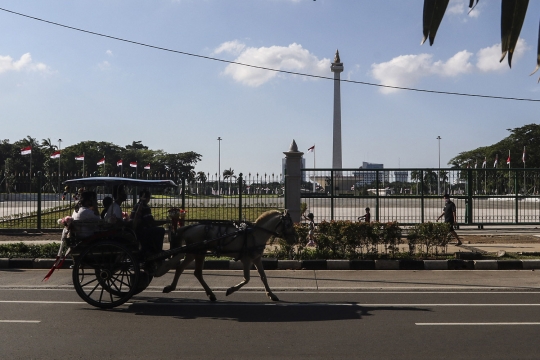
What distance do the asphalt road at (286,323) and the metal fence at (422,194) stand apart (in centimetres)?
770

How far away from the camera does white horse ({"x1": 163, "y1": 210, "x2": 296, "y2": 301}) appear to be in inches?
324

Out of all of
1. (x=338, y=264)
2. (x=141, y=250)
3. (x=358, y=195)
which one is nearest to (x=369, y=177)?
(x=358, y=195)

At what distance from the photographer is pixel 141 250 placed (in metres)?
8.04

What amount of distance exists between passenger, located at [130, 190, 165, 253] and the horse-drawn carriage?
0.21ft

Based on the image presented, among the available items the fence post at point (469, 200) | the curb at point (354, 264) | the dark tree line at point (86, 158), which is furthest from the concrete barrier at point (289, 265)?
the dark tree line at point (86, 158)

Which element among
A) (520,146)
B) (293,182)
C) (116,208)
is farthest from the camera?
(520,146)

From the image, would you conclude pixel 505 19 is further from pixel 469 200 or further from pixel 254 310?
pixel 469 200

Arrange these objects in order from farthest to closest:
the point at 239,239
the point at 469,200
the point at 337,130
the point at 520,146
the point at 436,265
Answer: the point at 520,146, the point at 337,130, the point at 469,200, the point at 436,265, the point at 239,239

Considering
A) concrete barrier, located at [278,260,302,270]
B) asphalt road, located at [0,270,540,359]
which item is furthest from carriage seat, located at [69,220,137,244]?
concrete barrier, located at [278,260,302,270]

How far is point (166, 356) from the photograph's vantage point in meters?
5.37

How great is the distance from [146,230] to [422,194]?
12095mm

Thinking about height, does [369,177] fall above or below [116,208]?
above

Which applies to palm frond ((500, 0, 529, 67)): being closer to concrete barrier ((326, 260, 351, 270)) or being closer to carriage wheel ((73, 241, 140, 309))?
carriage wheel ((73, 241, 140, 309))

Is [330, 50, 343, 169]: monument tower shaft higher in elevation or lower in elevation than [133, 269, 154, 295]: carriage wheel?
higher
